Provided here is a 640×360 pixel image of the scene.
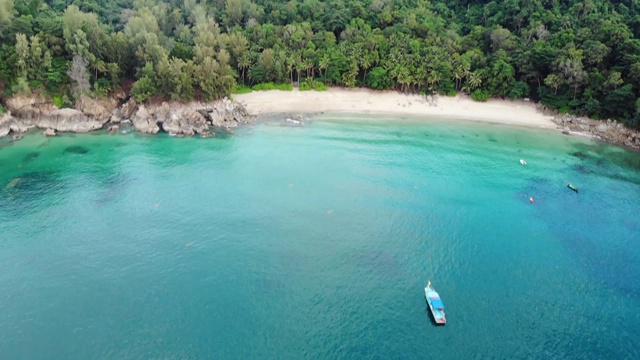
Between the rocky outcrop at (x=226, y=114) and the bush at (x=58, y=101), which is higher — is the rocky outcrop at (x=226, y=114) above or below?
below

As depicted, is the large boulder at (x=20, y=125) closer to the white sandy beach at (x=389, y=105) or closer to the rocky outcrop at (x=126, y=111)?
the rocky outcrop at (x=126, y=111)

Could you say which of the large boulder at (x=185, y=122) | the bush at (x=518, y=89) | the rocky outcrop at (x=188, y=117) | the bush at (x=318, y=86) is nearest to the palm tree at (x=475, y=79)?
the bush at (x=518, y=89)

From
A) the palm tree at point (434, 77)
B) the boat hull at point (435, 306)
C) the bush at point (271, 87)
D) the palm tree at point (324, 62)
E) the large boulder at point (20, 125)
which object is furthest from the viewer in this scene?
the bush at point (271, 87)

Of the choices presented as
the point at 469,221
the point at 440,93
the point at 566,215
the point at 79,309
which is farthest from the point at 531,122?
the point at 79,309

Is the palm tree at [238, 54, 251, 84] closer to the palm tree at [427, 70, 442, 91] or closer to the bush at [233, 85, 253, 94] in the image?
the bush at [233, 85, 253, 94]

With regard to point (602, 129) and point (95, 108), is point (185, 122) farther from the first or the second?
point (602, 129)

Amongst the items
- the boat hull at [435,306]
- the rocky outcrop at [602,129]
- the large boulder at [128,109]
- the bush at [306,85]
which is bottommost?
the boat hull at [435,306]

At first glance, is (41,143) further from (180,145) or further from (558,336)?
(558,336)
